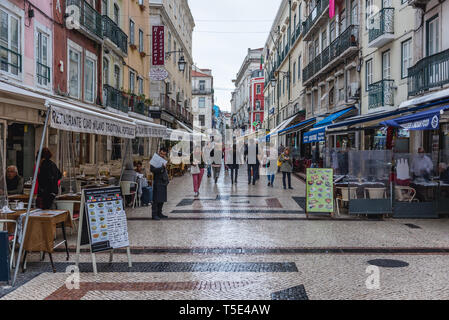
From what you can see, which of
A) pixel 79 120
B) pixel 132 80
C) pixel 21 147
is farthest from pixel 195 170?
pixel 132 80

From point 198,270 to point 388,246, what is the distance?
3515 millimetres

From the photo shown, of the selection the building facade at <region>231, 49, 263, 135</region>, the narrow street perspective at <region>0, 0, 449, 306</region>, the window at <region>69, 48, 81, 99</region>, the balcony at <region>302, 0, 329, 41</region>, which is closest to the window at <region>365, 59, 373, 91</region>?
the narrow street perspective at <region>0, 0, 449, 306</region>

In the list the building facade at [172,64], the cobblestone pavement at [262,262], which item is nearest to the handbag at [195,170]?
the cobblestone pavement at [262,262]

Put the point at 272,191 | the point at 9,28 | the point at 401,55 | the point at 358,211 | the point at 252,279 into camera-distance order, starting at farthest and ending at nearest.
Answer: the point at 401,55
the point at 272,191
the point at 9,28
the point at 358,211
the point at 252,279

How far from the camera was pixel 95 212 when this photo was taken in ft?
19.7

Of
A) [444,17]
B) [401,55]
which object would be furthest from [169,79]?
[444,17]

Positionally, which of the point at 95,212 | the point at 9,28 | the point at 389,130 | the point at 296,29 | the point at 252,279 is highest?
the point at 296,29

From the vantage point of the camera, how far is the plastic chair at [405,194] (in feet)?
34.9

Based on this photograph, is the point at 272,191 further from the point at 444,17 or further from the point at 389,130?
the point at 444,17

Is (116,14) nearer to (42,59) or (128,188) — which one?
(42,59)

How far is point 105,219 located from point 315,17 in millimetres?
25310

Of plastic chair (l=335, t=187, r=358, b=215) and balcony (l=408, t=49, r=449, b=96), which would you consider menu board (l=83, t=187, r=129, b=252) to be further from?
balcony (l=408, t=49, r=449, b=96)

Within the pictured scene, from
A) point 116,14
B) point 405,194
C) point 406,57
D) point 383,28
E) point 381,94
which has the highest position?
point 116,14

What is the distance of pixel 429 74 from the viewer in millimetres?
14766
